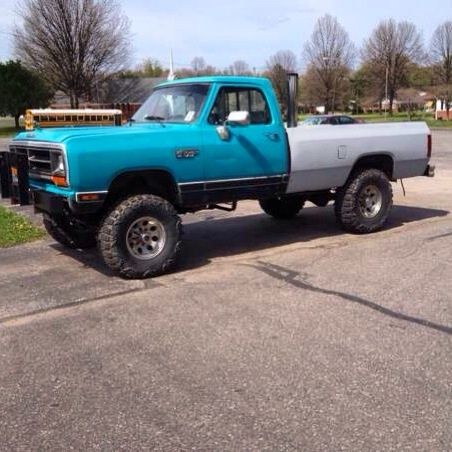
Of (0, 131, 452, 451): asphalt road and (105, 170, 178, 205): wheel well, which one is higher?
(105, 170, 178, 205): wheel well

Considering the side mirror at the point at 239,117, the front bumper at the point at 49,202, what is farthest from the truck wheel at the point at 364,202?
the front bumper at the point at 49,202

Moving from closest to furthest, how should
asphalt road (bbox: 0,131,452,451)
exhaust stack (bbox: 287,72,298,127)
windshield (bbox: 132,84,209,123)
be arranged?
1. asphalt road (bbox: 0,131,452,451)
2. windshield (bbox: 132,84,209,123)
3. exhaust stack (bbox: 287,72,298,127)

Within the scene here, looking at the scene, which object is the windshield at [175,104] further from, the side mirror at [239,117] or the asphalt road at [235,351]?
the asphalt road at [235,351]

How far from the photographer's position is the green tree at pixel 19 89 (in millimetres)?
62312

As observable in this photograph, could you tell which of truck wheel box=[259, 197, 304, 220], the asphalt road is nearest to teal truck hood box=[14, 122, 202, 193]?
the asphalt road

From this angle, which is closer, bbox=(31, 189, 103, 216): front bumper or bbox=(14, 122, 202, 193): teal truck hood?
bbox=(14, 122, 202, 193): teal truck hood

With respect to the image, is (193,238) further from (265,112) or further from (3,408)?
(3,408)

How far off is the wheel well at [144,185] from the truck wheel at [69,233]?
898mm

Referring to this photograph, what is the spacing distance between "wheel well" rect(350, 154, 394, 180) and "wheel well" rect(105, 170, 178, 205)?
9.52 feet

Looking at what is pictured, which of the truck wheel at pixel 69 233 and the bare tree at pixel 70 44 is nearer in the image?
the truck wheel at pixel 69 233

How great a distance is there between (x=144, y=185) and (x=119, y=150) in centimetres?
74

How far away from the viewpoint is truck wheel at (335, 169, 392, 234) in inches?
348

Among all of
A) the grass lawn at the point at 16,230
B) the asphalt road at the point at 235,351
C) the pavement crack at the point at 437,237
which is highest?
the grass lawn at the point at 16,230

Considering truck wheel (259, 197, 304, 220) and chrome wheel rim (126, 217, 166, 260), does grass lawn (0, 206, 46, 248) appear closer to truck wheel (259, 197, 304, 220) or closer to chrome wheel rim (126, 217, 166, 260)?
chrome wheel rim (126, 217, 166, 260)
